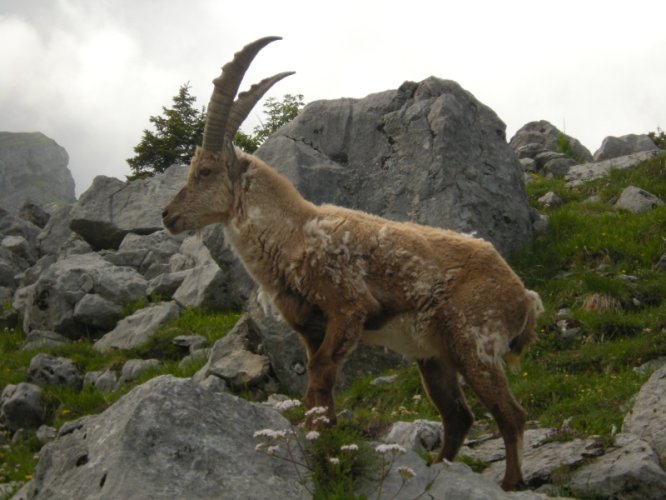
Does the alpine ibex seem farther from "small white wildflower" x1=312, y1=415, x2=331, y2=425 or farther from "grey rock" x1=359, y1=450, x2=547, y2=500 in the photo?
"grey rock" x1=359, y1=450, x2=547, y2=500

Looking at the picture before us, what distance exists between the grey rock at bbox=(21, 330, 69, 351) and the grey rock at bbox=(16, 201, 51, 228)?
12.9 meters

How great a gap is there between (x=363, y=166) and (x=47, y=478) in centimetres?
927

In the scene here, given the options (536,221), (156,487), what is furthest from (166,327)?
(156,487)

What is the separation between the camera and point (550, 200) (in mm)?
16625

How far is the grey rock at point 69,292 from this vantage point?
16406 mm

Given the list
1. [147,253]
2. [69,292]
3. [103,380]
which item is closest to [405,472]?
[103,380]

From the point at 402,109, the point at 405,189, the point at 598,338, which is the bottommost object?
the point at 598,338

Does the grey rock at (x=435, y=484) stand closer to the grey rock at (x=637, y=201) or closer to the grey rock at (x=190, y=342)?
the grey rock at (x=190, y=342)

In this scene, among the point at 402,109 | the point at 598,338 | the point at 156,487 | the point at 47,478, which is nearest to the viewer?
the point at 156,487

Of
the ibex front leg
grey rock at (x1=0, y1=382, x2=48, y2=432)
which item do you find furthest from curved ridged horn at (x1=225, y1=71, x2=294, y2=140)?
grey rock at (x1=0, y1=382, x2=48, y2=432)

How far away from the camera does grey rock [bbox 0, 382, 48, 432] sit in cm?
1210

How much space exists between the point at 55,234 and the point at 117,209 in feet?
10.2

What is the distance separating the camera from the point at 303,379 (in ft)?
37.6

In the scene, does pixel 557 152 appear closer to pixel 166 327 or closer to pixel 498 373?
pixel 166 327
